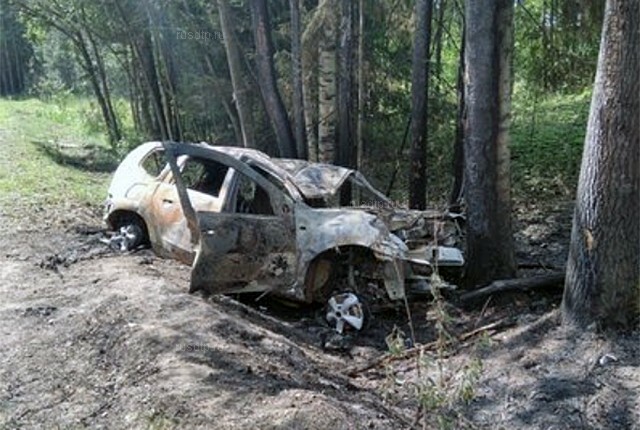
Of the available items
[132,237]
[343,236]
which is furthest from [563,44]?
[132,237]

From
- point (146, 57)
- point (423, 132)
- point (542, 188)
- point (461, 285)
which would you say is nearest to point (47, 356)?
point (461, 285)

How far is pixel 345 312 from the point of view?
7.54m

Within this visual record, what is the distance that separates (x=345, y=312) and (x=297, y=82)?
624cm

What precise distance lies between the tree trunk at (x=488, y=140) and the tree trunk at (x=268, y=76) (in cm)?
523

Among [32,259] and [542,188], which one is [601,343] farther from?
[542,188]

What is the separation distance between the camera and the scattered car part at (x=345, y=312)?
7.50 m

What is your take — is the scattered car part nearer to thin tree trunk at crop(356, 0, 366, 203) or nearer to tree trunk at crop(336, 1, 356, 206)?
tree trunk at crop(336, 1, 356, 206)

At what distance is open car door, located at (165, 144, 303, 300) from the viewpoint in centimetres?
749

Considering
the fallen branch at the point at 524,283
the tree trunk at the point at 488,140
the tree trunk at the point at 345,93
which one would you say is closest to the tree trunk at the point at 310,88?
the tree trunk at the point at 345,93

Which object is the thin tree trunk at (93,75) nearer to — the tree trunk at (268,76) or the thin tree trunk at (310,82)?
→ the thin tree trunk at (310,82)

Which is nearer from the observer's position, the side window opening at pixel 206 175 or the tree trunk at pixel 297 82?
the side window opening at pixel 206 175

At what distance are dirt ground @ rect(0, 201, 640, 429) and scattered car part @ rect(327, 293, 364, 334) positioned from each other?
191 mm

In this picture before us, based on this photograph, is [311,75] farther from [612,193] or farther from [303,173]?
[612,193]

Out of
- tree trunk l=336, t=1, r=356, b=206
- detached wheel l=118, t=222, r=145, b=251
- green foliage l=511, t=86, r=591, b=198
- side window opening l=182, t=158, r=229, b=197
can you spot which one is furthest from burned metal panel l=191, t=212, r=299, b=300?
green foliage l=511, t=86, r=591, b=198
